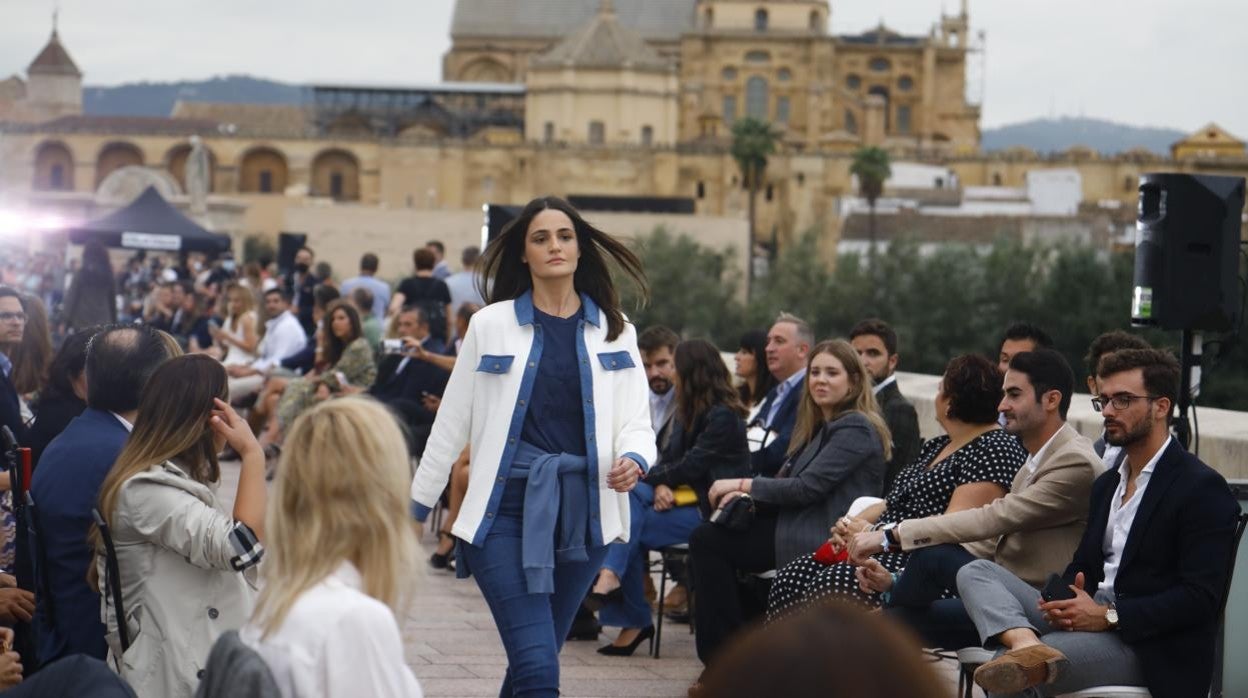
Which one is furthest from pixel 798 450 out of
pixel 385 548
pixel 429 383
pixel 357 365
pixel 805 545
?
pixel 357 365

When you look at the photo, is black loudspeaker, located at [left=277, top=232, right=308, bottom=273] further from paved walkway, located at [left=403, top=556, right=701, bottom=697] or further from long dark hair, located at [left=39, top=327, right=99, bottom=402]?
long dark hair, located at [left=39, top=327, right=99, bottom=402]

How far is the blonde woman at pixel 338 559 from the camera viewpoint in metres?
3.15

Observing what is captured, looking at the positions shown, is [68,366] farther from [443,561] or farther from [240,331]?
[240,331]

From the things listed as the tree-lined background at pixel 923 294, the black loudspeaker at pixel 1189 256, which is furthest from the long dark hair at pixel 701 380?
the tree-lined background at pixel 923 294

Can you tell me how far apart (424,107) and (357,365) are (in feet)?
268

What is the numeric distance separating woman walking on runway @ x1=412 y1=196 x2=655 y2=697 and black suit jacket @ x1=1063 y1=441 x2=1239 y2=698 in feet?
4.42

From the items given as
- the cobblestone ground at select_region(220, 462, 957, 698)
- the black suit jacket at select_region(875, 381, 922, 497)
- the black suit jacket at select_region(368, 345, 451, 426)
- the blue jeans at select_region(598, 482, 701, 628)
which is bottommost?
the cobblestone ground at select_region(220, 462, 957, 698)

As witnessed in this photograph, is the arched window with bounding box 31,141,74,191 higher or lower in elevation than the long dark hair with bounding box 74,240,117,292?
higher

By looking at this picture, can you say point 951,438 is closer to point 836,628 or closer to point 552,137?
point 836,628

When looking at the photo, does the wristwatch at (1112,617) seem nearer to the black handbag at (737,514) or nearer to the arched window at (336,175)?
the black handbag at (737,514)

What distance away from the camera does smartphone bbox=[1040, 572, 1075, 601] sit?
5.10 m

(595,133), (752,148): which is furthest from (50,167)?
(752,148)

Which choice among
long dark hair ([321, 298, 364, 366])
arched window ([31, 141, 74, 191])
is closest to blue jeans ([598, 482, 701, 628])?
long dark hair ([321, 298, 364, 366])

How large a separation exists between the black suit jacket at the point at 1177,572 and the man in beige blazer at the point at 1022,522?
53 cm
